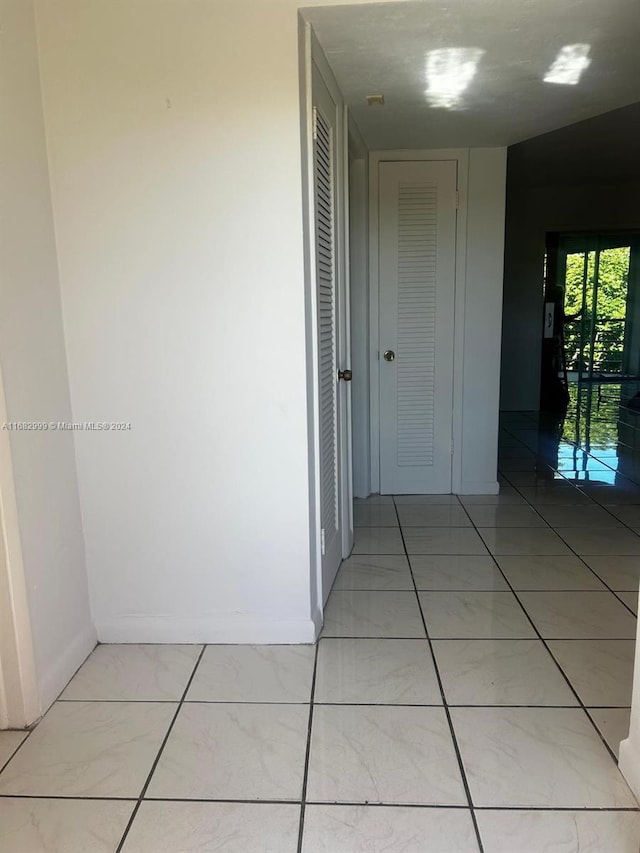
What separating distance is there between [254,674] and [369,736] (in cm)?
47

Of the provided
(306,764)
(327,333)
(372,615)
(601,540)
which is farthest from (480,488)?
(306,764)

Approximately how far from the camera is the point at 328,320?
99.7 inches

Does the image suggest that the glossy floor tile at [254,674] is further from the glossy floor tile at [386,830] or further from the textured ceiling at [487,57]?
the textured ceiling at [487,57]

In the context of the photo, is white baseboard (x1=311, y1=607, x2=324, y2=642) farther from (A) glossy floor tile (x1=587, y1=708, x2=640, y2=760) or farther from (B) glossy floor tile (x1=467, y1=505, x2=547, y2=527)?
(B) glossy floor tile (x1=467, y1=505, x2=547, y2=527)

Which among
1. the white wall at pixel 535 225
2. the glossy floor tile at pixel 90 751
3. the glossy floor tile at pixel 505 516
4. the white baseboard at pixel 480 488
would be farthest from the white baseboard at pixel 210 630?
the white wall at pixel 535 225

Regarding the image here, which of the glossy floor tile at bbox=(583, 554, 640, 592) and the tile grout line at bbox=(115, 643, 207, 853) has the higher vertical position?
the glossy floor tile at bbox=(583, 554, 640, 592)

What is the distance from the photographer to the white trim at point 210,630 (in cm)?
223

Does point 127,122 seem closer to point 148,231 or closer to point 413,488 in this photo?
point 148,231

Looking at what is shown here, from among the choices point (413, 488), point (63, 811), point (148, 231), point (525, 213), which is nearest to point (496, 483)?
point (413, 488)

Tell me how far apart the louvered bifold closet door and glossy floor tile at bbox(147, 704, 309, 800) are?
702 mm

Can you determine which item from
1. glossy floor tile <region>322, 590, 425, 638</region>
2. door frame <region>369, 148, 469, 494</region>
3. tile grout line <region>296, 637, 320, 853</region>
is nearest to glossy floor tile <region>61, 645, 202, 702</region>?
tile grout line <region>296, 637, 320, 853</region>

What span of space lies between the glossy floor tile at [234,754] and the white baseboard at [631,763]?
2.66 feet

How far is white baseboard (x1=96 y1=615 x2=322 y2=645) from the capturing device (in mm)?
2232

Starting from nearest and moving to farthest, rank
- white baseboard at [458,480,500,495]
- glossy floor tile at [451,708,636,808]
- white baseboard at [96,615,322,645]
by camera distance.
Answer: glossy floor tile at [451,708,636,808]
white baseboard at [96,615,322,645]
white baseboard at [458,480,500,495]
